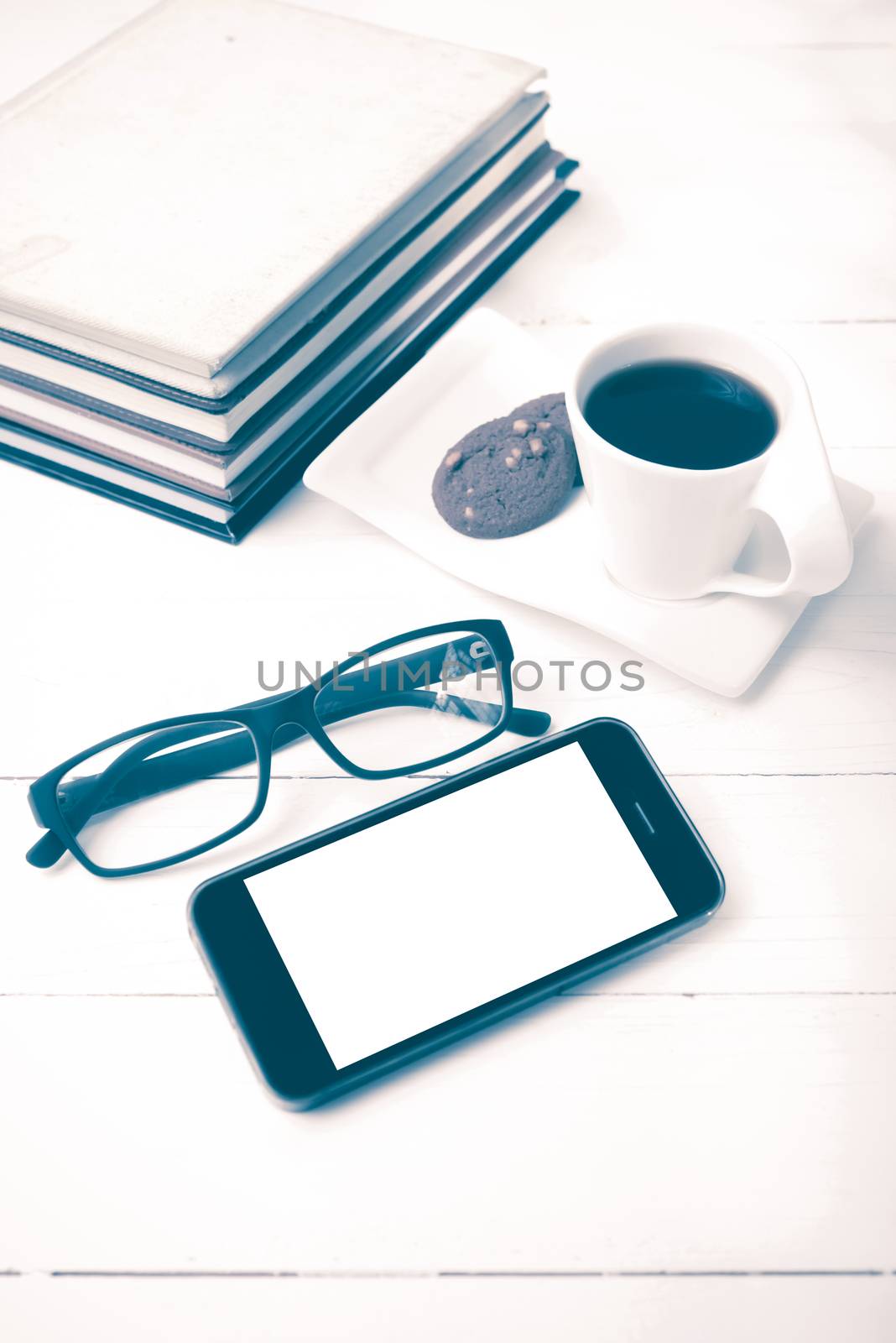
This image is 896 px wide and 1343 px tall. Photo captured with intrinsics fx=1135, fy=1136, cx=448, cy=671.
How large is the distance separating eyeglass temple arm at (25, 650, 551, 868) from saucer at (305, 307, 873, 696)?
6 cm

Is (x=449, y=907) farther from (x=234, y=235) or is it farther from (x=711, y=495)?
(x=234, y=235)

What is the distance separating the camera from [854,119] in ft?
2.88

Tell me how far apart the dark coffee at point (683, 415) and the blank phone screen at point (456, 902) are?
154 mm

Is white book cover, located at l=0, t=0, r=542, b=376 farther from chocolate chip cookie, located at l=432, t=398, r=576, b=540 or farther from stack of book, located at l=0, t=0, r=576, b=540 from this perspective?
chocolate chip cookie, located at l=432, t=398, r=576, b=540

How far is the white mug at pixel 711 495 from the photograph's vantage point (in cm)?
49

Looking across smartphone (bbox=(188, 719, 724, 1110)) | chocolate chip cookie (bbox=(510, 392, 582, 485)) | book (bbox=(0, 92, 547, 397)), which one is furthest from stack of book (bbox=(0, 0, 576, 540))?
smartphone (bbox=(188, 719, 724, 1110))

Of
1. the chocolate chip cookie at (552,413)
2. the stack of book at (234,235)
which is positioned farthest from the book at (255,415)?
the chocolate chip cookie at (552,413)

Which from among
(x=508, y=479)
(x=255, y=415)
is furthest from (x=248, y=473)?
(x=508, y=479)

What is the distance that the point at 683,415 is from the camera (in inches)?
21.5

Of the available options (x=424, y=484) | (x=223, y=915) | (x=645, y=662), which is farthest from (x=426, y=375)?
(x=223, y=915)

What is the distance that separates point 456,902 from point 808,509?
229 mm

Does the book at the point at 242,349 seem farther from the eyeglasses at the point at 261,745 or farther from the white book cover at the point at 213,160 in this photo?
the eyeglasses at the point at 261,745

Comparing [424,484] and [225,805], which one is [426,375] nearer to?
[424,484]

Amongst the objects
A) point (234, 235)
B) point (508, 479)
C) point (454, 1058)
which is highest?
point (234, 235)
